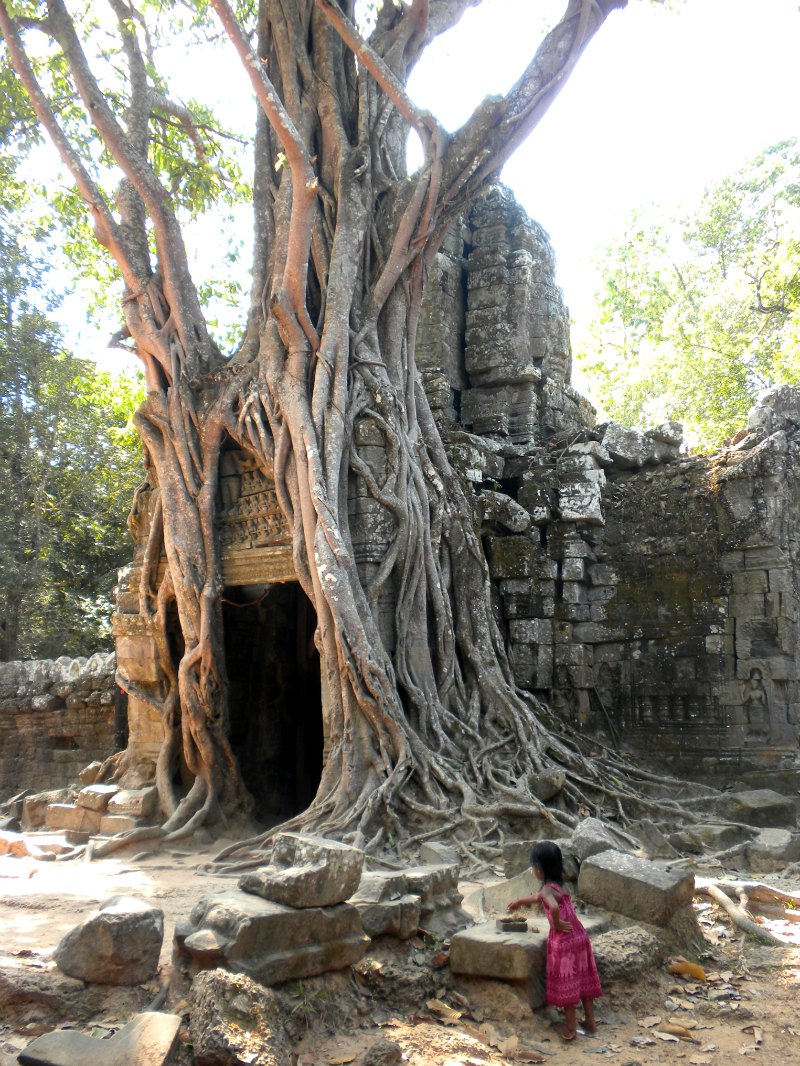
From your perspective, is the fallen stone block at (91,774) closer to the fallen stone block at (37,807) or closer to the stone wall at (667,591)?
the fallen stone block at (37,807)

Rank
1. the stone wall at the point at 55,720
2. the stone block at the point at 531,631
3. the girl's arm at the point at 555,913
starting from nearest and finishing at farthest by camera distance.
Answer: the girl's arm at the point at 555,913
the stone block at the point at 531,631
the stone wall at the point at 55,720

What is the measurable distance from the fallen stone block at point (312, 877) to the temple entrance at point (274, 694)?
12.7ft

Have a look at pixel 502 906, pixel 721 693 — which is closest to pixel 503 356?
pixel 721 693

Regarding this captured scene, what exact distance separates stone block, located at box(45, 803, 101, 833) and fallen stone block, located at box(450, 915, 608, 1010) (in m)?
4.06

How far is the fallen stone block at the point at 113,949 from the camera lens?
3.40 metres

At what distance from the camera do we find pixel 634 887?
4.20 meters

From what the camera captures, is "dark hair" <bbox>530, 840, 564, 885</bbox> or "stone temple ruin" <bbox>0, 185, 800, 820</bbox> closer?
"dark hair" <bbox>530, 840, 564, 885</bbox>

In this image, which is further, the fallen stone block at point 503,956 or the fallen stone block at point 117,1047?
the fallen stone block at point 503,956

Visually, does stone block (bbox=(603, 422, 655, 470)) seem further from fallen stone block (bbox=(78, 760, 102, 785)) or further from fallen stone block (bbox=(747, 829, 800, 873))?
fallen stone block (bbox=(78, 760, 102, 785))

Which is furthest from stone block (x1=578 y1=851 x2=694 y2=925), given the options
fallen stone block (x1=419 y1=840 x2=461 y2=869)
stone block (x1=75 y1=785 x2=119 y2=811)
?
stone block (x1=75 y1=785 x2=119 y2=811)

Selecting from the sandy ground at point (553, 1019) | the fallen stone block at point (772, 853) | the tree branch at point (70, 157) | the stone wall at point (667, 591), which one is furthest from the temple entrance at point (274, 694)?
the fallen stone block at point (772, 853)

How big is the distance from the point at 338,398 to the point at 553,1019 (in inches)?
173

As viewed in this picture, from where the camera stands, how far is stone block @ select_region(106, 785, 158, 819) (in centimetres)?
687

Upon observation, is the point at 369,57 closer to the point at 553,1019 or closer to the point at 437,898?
the point at 437,898
